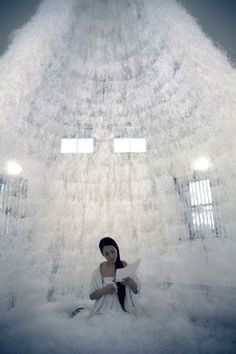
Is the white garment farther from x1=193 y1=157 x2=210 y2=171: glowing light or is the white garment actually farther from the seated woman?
x1=193 y1=157 x2=210 y2=171: glowing light

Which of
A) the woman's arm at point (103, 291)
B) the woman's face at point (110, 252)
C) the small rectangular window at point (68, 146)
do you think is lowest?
the woman's arm at point (103, 291)

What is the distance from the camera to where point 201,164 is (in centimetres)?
363

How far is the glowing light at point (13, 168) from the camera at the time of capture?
3.26 meters

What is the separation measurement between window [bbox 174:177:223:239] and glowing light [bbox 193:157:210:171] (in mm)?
147

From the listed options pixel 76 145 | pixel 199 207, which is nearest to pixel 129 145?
pixel 76 145

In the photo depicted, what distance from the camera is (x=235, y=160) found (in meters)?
3.06

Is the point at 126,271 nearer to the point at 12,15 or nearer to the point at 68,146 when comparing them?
the point at 12,15

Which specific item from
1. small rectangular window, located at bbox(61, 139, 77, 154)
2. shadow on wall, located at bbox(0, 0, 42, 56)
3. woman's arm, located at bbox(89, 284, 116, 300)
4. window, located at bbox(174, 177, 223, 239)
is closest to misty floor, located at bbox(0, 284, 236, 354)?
woman's arm, located at bbox(89, 284, 116, 300)

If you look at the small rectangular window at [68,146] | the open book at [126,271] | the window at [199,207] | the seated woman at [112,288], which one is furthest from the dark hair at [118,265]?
the small rectangular window at [68,146]

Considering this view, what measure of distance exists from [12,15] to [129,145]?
7.96ft

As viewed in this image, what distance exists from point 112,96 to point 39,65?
1179mm

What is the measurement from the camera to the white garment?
217cm

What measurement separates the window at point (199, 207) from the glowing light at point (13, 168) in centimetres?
219

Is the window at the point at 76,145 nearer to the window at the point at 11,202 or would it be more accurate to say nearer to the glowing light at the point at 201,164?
the window at the point at 11,202
